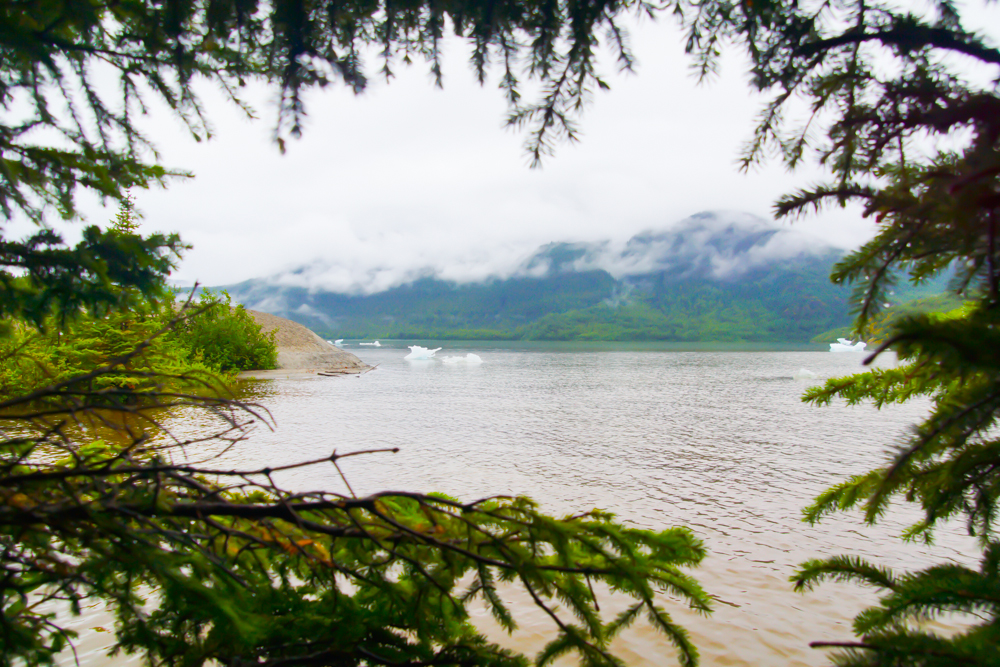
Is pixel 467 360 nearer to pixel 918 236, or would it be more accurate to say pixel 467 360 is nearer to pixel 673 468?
pixel 673 468

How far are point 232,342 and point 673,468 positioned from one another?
3939cm

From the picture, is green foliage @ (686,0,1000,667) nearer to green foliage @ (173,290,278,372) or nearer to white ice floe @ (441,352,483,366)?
green foliage @ (173,290,278,372)

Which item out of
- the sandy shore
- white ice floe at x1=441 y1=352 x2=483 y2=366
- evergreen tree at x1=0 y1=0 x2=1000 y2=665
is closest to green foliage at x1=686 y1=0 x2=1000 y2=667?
evergreen tree at x1=0 y1=0 x2=1000 y2=665

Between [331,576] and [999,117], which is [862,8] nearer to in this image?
[999,117]

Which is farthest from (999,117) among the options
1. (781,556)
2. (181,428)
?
(181,428)

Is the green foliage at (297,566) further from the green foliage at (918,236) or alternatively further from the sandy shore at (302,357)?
the sandy shore at (302,357)

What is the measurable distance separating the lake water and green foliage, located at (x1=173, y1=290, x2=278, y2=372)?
10.9 meters

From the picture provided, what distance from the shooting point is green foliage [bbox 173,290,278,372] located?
39781mm

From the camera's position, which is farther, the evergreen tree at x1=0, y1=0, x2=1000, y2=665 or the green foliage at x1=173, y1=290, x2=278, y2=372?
the green foliage at x1=173, y1=290, x2=278, y2=372

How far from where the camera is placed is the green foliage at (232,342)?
39781mm

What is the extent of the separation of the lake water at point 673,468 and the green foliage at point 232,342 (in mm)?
10874

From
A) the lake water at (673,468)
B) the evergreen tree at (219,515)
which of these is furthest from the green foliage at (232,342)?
the evergreen tree at (219,515)

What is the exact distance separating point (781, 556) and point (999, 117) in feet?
25.8

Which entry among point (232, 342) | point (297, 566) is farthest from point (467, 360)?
point (297, 566)
